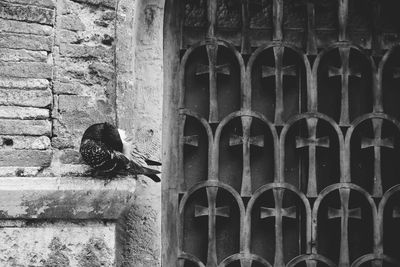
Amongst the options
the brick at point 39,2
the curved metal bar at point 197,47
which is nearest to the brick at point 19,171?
the brick at point 39,2

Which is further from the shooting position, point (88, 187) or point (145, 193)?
point (145, 193)

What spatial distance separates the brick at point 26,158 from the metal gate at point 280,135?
2.09ft

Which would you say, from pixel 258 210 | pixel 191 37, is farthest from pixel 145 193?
pixel 191 37

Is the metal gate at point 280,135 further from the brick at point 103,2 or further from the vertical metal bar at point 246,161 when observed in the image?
the brick at point 103,2

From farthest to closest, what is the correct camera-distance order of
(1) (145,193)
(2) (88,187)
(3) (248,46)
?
(3) (248,46) → (1) (145,193) → (2) (88,187)

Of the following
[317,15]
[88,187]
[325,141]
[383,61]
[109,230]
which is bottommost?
[109,230]

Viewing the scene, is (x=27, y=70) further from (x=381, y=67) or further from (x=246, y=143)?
(x=381, y=67)

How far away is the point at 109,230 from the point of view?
2775 millimetres

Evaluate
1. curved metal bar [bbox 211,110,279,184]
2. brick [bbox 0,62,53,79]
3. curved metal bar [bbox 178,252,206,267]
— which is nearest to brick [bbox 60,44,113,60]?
brick [bbox 0,62,53,79]

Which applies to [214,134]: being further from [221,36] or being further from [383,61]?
[383,61]

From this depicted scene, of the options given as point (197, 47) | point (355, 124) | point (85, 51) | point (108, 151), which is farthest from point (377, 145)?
point (85, 51)

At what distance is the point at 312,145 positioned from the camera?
3.21m

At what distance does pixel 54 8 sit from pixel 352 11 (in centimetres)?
154

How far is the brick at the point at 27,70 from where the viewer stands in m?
2.81
